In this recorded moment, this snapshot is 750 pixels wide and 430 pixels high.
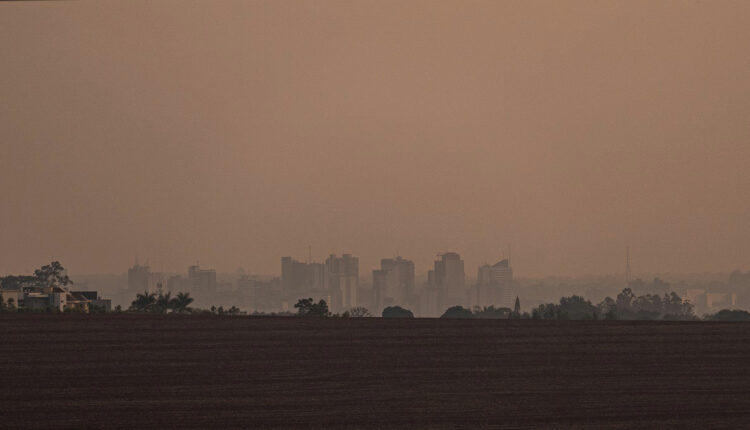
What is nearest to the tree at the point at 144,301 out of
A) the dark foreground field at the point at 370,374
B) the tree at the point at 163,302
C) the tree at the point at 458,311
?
the tree at the point at 163,302

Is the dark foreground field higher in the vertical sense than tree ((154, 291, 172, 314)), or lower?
lower

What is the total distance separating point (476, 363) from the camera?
18.0m

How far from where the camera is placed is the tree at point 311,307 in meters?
28.5

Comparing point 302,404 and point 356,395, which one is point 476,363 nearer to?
point 356,395

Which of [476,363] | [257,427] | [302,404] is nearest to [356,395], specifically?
[302,404]

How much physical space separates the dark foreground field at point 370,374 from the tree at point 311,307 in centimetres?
364

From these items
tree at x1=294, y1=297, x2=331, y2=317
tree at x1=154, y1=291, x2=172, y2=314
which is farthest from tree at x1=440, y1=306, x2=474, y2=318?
tree at x1=154, y1=291, x2=172, y2=314

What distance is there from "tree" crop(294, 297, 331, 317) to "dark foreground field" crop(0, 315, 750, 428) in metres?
3.64

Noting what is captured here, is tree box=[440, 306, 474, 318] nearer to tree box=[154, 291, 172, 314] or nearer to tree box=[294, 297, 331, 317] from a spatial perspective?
tree box=[294, 297, 331, 317]

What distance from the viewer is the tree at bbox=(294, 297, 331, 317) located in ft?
93.4

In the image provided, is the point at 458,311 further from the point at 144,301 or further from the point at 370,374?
the point at 370,374

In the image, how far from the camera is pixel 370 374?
656 inches

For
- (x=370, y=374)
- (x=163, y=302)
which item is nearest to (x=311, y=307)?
(x=163, y=302)

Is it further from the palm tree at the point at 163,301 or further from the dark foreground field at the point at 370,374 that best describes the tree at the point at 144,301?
the dark foreground field at the point at 370,374
